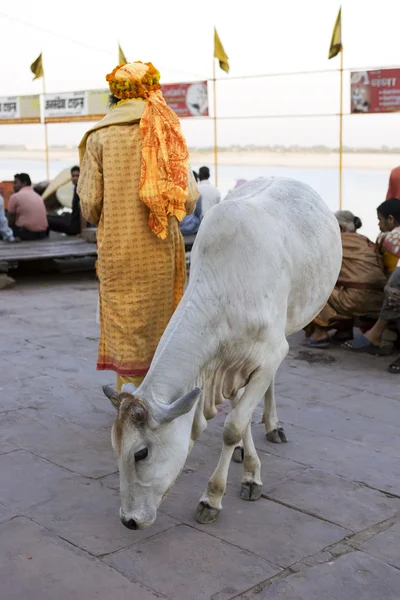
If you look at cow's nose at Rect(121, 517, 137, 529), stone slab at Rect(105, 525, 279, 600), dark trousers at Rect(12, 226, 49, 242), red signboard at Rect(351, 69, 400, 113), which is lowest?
stone slab at Rect(105, 525, 279, 600)

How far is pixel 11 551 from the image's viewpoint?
3.14m

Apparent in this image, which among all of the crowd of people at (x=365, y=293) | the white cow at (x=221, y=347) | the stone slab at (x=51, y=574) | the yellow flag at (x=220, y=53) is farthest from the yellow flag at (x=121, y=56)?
the stone slab at (x=51, y=574)

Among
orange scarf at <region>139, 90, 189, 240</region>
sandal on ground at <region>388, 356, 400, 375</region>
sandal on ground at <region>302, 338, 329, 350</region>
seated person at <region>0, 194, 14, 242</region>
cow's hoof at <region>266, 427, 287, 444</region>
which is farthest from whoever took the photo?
seated person at <region>0, 194, 14, 242</region>

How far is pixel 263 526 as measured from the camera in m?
3.35

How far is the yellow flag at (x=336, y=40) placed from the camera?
11.9 m

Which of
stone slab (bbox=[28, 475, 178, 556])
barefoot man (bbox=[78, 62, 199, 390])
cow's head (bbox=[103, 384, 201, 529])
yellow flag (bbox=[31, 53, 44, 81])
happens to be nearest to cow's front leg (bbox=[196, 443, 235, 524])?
stone slab (bbox=[28, 475, 178, 556])

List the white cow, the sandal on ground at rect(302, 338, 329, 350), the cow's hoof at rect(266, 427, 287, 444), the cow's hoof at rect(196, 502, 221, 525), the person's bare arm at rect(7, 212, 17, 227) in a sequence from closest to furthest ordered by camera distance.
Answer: the white cow → the cow's hoof at rect(196, 502, 221, 525) → the cow's hoof at rect(266, 427, 287, 444) → the sandal on ground at rect(302, 338, 329, 350) → the person's bare arm at rect(7, 212, 17, 227)

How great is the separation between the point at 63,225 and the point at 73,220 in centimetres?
48

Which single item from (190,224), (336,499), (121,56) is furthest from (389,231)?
(121,56)

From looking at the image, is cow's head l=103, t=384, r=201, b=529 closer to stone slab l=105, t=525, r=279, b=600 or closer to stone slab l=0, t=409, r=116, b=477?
stone slab l=105, t=525, r=279, b=600

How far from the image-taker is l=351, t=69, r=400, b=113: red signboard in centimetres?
1070

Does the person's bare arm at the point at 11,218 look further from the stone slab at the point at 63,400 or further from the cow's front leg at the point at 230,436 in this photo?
the cow's front leg at the point at 230,436

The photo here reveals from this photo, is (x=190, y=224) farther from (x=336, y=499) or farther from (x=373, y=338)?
(x=336, y=499)

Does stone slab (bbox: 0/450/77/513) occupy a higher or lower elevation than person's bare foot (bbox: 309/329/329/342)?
lower
